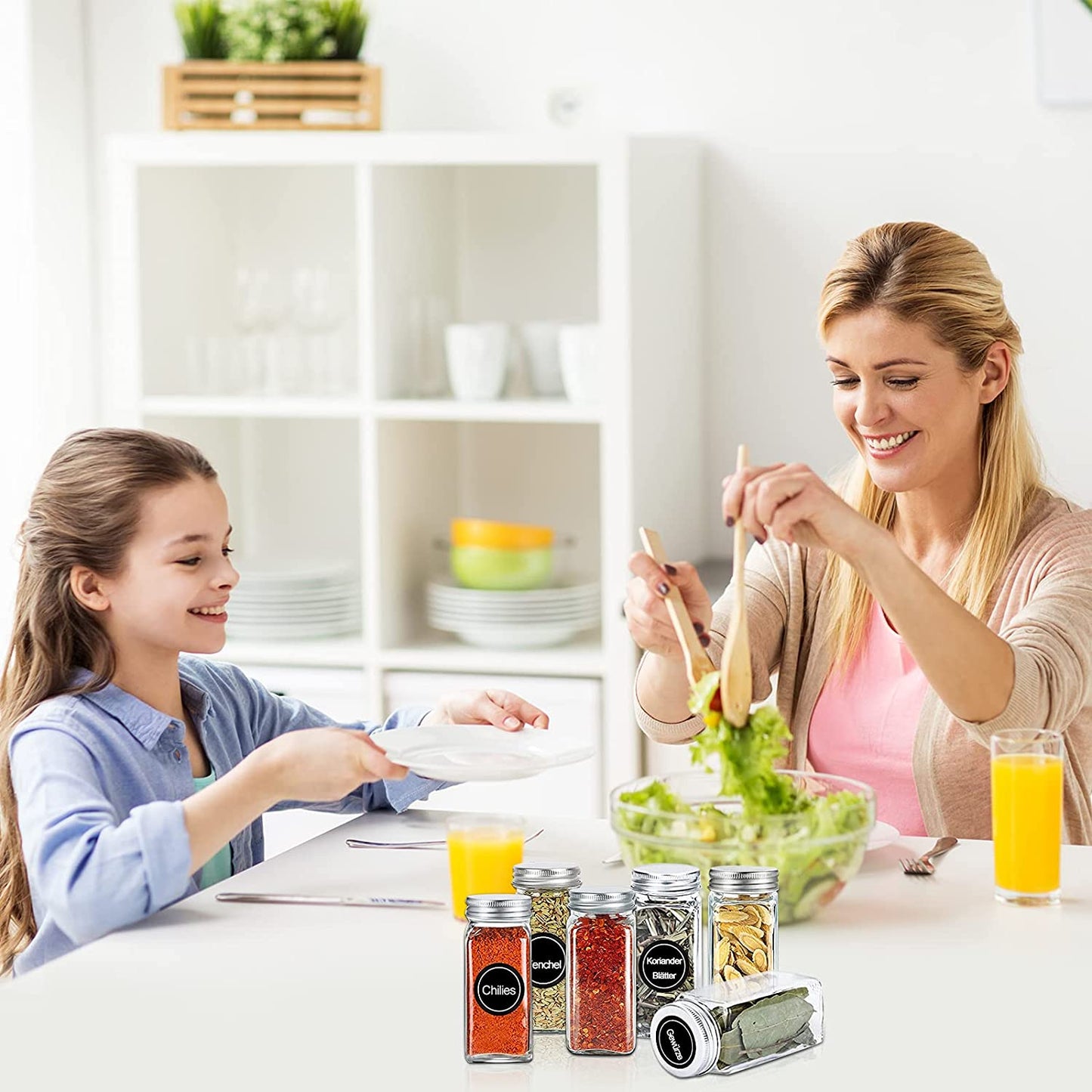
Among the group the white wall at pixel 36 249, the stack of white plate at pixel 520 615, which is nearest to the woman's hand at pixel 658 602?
the stack of white plate at pixel 520 615

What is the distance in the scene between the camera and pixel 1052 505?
203 centimetres

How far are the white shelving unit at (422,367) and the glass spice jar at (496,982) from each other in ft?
5.99

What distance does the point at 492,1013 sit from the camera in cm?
113

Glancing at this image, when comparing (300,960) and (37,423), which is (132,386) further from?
(300,960)

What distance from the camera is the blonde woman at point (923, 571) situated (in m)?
1.87

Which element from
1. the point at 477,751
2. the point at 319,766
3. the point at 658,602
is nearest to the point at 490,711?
the point at 477,751

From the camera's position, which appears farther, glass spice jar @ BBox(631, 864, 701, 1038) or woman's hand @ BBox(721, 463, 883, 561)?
woman's hand @ BBox(721, 463, 883, 561)

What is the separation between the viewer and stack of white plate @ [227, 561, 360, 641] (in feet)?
10.5

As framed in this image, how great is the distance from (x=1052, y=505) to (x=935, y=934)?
2.62ft

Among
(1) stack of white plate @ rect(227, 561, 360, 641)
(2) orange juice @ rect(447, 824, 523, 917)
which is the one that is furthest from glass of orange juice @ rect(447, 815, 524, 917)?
(1) stack of white plate @ rect(227, 561, 360, 641)

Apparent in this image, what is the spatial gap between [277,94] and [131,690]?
1764 mm

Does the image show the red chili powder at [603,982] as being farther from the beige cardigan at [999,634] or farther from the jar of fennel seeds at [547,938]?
the beige cardigan at [999,634]

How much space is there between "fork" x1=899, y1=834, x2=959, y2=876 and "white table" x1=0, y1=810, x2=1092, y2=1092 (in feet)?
0.04

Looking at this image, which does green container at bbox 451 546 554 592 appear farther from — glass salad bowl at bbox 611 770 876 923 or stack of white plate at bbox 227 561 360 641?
glass salad bowl at bbox 611 770 876 923
